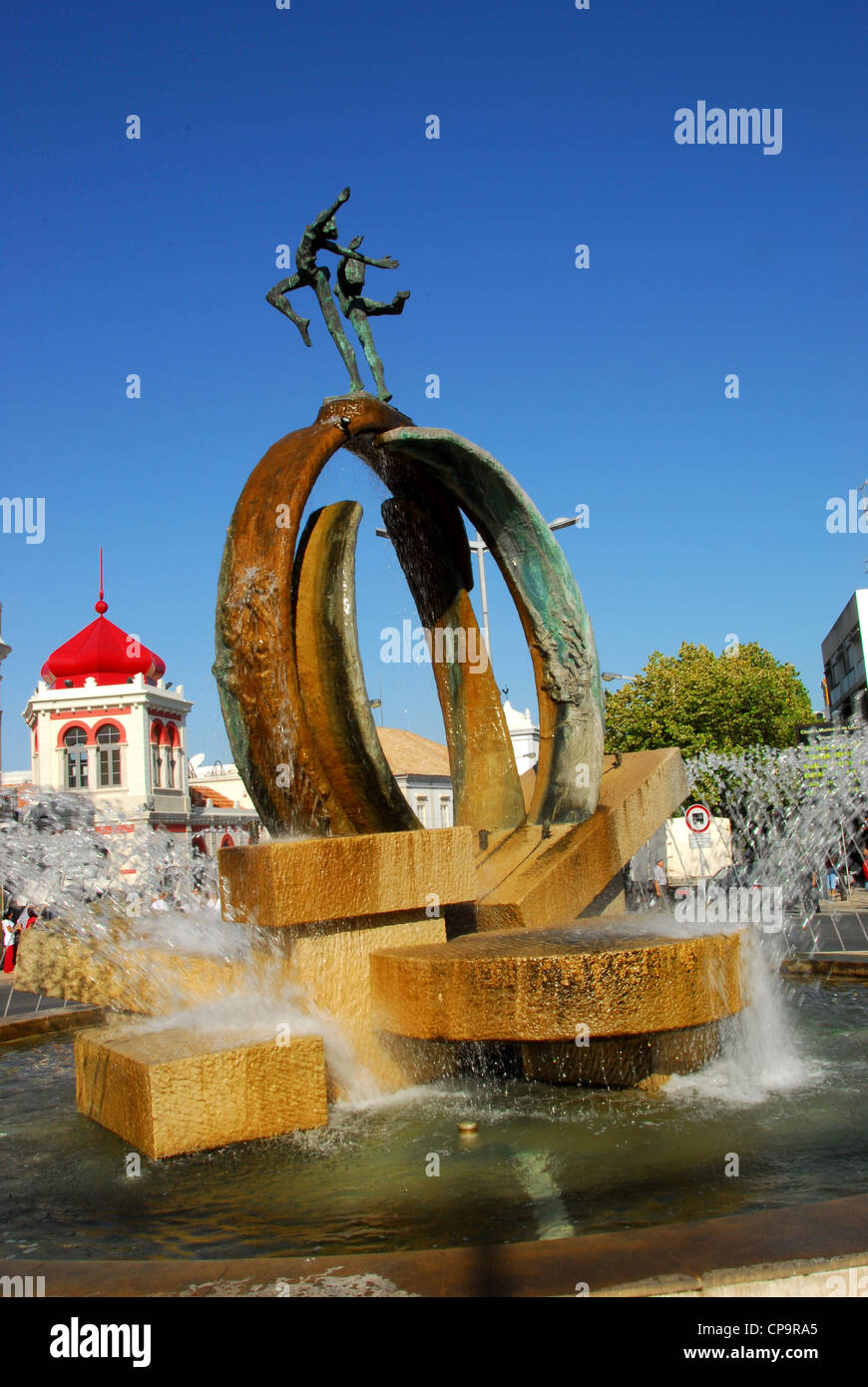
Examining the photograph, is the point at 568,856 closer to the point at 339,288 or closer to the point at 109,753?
the point at 339,288

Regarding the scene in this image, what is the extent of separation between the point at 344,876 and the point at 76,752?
40.2m

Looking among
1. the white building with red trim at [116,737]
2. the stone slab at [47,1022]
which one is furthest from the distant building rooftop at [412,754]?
the stone slab at [47,1022]

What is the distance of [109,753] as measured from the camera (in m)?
43.2

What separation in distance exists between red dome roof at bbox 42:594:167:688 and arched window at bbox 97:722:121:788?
2869mm

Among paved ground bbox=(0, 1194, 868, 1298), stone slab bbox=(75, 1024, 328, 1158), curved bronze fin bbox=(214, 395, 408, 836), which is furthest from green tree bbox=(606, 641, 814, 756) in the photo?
paved ground bbox=(0, 1194, 868, 1298)

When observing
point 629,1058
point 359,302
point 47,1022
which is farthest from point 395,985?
point 359,302

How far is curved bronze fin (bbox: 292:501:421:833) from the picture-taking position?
662cm

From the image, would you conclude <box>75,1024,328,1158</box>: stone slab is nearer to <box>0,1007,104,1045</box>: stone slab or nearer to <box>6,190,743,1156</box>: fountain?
<box>6,190,743,1156</box>: fountain

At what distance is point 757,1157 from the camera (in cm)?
453

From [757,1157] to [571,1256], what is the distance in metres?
1.80

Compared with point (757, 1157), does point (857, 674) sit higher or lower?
higher

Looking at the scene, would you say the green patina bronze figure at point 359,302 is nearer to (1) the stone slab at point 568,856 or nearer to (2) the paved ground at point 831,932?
(1) the stone slab at point 568,856
